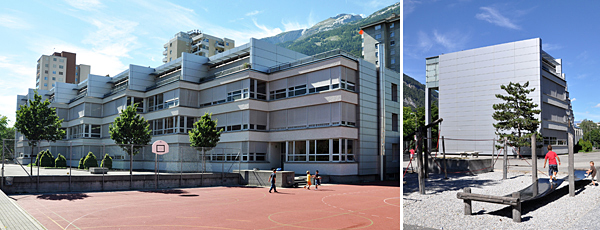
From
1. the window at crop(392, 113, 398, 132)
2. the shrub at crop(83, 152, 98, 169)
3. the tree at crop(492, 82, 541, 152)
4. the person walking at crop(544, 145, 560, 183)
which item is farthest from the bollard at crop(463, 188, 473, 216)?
the shrub at crop(83, 152, 98, 169)

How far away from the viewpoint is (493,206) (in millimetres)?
5516

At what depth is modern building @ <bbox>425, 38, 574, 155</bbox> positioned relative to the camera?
177 inches

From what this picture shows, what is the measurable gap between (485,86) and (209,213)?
1022 centimetres

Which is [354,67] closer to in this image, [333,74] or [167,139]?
[333,74]

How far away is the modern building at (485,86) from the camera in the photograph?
449cm

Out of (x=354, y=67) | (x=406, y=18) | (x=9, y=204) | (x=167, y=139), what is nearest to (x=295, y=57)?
(x=354, y=67)

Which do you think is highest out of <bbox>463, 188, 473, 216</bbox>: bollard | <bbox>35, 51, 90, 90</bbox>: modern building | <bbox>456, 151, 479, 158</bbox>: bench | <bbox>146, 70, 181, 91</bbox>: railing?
<bbox>35, 51, 90, 90</bbox>: modern building

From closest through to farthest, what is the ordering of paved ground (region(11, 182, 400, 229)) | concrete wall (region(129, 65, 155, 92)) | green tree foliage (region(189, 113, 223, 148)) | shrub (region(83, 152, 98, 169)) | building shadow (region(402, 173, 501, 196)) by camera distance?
1. building shadow (region(402, 173, 501, 196))
2. paved ground (region(11, 182, 400, 229))
3. green tree foliage (region(189, 113, 223, 148))
4. shrub (region(83, 152, 98, 169))
5. concrete wall (region(129, 65, 155, 92))

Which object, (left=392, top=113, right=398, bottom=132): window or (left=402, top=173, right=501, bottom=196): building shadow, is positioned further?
(left=392, top=113, right=398, bottom=132): window

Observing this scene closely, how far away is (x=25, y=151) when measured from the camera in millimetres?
63969

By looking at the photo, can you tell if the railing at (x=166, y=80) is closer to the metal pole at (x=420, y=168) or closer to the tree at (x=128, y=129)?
the tree at (x=128, y=129)

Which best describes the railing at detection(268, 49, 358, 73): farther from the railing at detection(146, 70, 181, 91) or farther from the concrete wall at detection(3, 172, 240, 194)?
the railing at detection(146, 70, 181, 91)

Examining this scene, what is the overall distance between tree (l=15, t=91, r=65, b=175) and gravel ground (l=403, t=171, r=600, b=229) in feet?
168

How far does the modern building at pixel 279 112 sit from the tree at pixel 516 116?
22.2 metres
